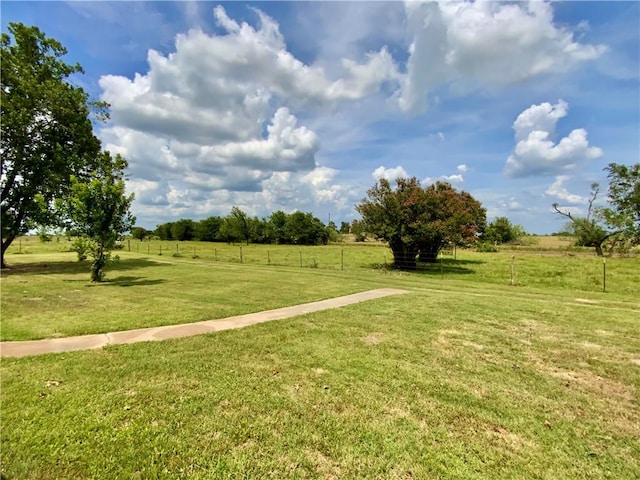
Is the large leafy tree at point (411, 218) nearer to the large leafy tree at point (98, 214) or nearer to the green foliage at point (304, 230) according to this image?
the large leafy tree at point (98, 214)

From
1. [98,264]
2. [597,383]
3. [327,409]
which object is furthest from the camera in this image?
[98,264]

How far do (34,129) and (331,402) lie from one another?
20439 mm

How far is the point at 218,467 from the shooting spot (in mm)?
2256

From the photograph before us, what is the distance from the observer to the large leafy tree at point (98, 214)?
10859mm

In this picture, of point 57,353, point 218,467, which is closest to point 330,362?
point 218,467

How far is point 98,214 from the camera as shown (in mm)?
11031

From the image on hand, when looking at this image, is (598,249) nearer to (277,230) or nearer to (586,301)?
(586,301)

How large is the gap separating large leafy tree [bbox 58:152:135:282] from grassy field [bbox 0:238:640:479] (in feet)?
18.3

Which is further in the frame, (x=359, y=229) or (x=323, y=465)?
(x=359, y=229)

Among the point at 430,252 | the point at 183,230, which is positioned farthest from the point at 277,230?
the point at 430,252

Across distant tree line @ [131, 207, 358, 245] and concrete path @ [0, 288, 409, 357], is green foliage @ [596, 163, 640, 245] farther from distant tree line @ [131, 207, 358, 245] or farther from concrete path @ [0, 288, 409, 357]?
distant tree line @ [131, 207, 358, 245]

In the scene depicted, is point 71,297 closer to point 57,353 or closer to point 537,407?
point 57,353

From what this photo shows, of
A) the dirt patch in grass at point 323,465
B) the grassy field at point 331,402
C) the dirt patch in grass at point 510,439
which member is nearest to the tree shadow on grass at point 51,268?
the grassy field at point 331,402

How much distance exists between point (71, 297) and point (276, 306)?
5.35m
